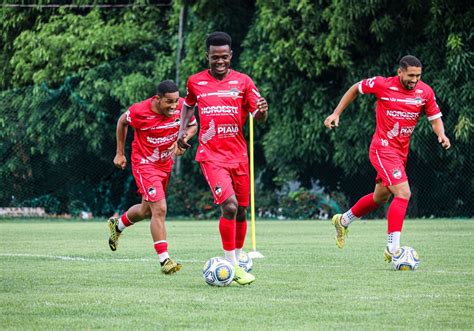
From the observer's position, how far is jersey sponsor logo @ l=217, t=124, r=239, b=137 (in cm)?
1100

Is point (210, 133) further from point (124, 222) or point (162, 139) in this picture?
point (124, 222)

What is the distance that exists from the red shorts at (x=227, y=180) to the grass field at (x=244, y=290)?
830 mm

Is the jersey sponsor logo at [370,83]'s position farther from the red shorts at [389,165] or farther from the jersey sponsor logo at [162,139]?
the jersey sponsor logo at [162,139]

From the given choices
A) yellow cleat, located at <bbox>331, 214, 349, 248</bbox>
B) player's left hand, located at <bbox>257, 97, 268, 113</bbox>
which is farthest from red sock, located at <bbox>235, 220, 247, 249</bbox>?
yellow cleat, located at <bbox>331, 214, 349, 248</bbox>

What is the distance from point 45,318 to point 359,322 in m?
2.18

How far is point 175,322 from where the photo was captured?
7.50m

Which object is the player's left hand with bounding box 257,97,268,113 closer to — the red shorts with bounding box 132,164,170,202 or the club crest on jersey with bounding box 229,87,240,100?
the club crest on jersey with bounding box 229,87,240,100

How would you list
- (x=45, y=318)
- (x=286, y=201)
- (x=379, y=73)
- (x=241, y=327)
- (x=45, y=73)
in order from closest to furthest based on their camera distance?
(x=241, y=327) → (x=45, y=318) → (x=379, y=73) → (x=286, y=201) → (x=45, y=73)

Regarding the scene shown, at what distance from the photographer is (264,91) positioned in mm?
29078

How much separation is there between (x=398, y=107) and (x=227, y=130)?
2586 mm

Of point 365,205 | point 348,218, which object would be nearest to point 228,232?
point 365,205

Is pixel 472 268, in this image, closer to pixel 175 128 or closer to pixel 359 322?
pixel 175 128

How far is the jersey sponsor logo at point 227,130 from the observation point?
1100cm

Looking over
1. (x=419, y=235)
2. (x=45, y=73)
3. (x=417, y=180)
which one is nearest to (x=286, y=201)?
(x=417, y=180)
